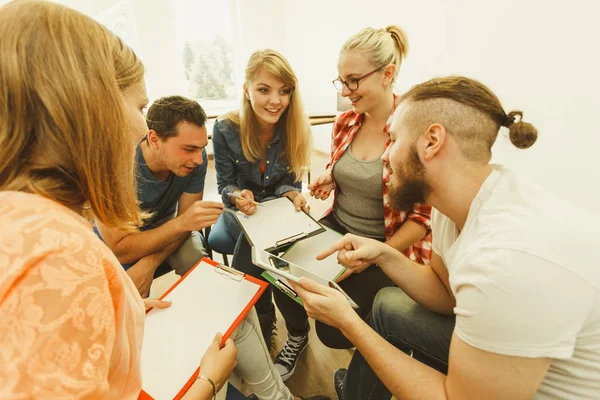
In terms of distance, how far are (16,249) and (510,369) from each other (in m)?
0.84

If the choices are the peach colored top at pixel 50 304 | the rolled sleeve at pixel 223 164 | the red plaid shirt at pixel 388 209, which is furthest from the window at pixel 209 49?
the peach colored top at pixel 50 304

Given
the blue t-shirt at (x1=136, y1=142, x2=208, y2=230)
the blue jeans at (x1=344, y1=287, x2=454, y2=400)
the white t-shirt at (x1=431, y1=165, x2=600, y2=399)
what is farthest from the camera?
the blue t-shirt at (x1=136, y1=142, x2=208, y2=230)

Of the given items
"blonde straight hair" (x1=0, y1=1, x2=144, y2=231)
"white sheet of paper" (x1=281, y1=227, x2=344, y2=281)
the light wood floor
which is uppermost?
"blonde straight hair" (x1=0, y1=1, x2=144, y2=231)

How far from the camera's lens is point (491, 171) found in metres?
0.82

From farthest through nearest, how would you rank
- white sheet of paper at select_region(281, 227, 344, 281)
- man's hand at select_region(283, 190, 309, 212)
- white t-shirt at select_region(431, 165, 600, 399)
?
man's hand at select_region(283, 190, 309, 212) → white sheet of paper at select_region(281, 227, 344, 281) → white t-shirt at select_region(431, 165, 600, 399)

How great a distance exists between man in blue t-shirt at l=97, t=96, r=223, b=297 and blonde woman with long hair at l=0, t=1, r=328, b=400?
2.59 ft

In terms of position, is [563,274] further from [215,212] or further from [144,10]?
[144,10]

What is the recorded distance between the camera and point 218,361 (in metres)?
Answer: 0.84

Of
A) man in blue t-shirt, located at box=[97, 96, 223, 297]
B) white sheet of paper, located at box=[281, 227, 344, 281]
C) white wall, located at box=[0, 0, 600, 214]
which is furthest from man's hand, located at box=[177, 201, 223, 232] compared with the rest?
white wall, located at box=[0, 0, 600, 214]

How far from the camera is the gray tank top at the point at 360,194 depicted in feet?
4.50

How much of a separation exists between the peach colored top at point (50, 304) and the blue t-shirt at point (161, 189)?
0.99 m

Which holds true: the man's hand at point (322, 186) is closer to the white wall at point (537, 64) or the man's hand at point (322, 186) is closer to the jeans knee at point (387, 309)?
the jeans knee at point (387, 309)

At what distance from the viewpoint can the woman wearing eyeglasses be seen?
1.29m

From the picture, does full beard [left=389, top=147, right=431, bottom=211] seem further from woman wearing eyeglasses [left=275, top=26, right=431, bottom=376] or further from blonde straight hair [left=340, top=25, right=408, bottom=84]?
blonde straight hair [left=340, top=25, right=408, bottom=84]
